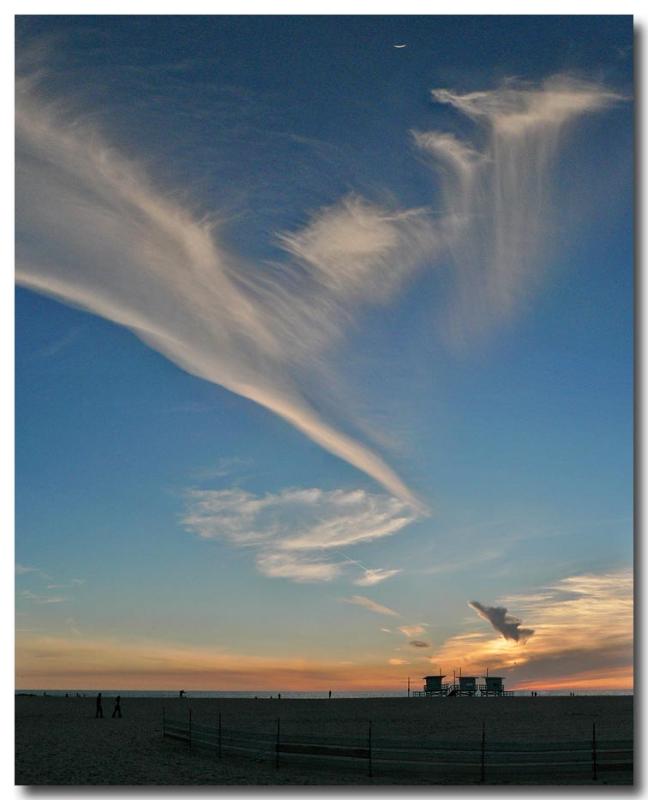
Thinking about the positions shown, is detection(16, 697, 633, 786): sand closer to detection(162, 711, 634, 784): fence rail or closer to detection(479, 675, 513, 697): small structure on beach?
detection(162, 711, 634, 784): fence rail

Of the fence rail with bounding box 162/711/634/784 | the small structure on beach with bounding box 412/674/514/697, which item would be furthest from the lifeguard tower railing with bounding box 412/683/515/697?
the fence rail with bounding box 162/711/634/784

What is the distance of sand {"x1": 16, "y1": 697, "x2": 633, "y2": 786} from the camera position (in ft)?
52.3

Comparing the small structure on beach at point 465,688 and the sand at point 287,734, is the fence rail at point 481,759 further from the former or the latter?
the small structure on beach at point 465,688

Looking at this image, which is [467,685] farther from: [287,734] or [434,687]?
[287,734]

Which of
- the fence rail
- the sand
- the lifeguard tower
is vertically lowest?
the lifeguard tower

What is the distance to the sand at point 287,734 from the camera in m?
16.0

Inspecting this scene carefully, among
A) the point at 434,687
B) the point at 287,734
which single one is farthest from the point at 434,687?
the point at 287,734

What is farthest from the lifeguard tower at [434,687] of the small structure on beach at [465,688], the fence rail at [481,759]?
the fence rail at [481,759]

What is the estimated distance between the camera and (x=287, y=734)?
2486 cm

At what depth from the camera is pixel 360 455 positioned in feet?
63.4

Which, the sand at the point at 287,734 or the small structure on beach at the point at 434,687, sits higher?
the sand at the point at 287,734

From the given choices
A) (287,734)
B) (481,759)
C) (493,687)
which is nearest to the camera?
(481,759)

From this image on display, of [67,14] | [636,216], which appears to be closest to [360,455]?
[636,216]
